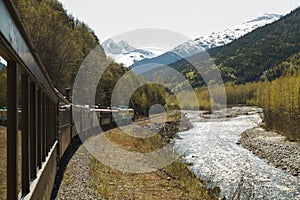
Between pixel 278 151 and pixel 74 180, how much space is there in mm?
21921

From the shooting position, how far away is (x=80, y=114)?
20250 mm

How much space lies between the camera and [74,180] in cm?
1092

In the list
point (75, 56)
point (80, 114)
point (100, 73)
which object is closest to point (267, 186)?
point (80, 114)

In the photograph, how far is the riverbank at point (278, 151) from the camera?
909 inches

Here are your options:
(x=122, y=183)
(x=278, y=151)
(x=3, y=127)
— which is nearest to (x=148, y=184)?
(x=122, y=183)

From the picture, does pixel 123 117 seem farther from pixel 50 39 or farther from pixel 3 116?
pixel 3 116

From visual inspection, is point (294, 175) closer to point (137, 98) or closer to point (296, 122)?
point (296, 122)

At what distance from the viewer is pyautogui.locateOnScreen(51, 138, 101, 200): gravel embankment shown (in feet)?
30.7

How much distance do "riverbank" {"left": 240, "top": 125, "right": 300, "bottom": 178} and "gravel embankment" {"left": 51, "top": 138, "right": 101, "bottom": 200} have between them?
10932 millimetres

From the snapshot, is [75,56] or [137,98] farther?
[137,98]

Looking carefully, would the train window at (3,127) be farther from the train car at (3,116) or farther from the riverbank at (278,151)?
the riverbank at (278,151)

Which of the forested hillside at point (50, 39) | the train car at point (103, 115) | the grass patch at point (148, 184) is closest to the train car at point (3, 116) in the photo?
the grass patch at point (148, 184)

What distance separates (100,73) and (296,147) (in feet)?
72.6

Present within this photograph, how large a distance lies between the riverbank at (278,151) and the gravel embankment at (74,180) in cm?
1093
